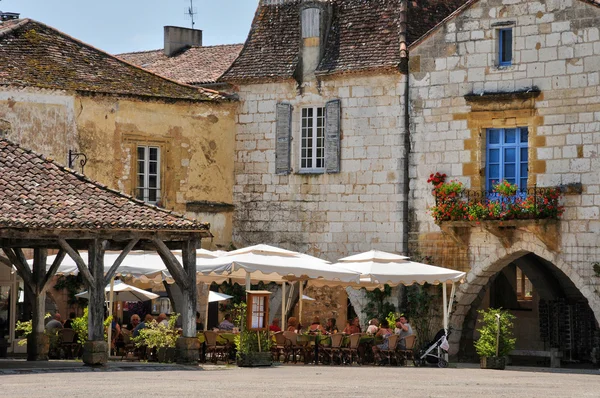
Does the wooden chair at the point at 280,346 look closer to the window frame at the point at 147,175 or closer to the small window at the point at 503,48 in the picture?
the window frame at the point at 147,175

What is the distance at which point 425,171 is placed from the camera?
97.5 feet

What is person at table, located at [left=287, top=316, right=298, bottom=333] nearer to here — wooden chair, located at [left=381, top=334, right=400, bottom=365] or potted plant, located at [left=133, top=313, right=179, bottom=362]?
Result: wooden chair, located at [left=381, top=334, right=400, bottom=365]

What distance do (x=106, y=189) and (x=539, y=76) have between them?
30.8 ft

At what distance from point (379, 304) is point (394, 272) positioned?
12.0 feet

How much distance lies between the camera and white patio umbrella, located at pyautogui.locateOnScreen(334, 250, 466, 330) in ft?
86.5

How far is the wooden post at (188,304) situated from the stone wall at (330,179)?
23.1 feet

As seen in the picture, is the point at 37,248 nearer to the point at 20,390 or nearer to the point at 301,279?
the point at 301,279

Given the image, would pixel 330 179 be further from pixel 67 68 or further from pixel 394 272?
pixel 67 68

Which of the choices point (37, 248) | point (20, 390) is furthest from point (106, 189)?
point (20, 390)

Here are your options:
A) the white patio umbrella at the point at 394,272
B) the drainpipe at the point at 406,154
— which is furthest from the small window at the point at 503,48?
the white patio umbrella at the point at 394,272

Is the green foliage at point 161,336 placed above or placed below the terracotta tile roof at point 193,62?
below

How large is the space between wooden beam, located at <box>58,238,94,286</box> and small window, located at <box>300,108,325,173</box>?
9.29 meters

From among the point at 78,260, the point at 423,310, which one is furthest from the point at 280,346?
the point at 423,310

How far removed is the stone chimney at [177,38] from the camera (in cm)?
3706
